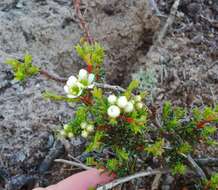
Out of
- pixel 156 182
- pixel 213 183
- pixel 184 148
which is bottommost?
pixel 156 182

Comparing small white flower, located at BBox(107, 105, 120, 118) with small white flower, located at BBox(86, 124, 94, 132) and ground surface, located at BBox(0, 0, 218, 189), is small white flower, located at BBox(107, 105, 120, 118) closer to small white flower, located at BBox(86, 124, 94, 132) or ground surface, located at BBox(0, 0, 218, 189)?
small white flower, located at BBox(86, 124, 94, 132)

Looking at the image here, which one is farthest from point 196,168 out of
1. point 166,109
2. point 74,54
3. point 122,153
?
point 74,54

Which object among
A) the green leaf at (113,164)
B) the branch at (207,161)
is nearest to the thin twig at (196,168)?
the branch at (207,161)

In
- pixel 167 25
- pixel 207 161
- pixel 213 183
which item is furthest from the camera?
pixel 167 25

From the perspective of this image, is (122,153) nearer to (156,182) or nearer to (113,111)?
(113,111)

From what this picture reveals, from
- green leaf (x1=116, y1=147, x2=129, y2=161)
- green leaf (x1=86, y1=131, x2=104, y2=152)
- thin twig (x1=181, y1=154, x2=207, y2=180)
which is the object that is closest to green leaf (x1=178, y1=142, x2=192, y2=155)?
thin twig (x1=181, y1=154, x2=207, y2=180)

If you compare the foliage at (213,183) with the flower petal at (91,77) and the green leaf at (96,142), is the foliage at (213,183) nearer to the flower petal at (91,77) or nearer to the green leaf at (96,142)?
the green leaf at (96,142)
